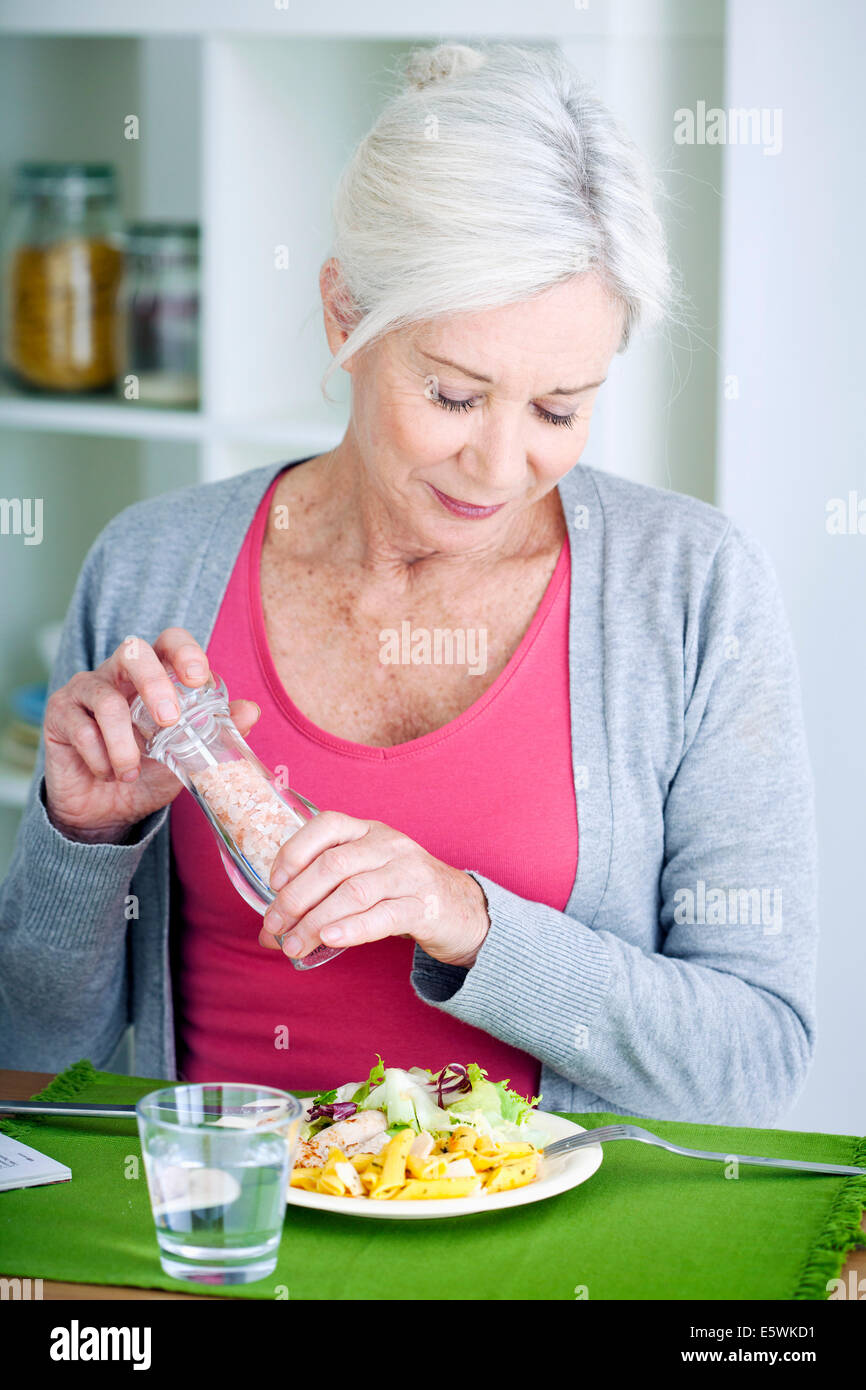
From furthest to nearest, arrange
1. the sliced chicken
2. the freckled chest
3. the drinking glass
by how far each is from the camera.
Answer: the freckled chest → the sliced chicken → the drinking glass

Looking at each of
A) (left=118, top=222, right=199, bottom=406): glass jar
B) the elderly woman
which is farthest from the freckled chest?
(left=118, top=222, right=199, bottom=406): glass jar

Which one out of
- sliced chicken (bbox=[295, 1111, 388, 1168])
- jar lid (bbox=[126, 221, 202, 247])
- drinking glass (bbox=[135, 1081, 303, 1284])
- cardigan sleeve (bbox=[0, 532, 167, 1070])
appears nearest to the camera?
drinking glass (bbox=[135, 1081, 303, 1284])

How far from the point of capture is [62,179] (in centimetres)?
216

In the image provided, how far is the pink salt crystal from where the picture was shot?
104cm

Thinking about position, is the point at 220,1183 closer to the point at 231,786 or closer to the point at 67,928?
the point at 231,786

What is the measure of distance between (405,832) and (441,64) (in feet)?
2.16

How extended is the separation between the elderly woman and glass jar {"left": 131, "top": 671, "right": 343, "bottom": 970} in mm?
22

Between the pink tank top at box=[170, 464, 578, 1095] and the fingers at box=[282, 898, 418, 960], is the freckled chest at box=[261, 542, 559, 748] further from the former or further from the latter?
the fingers at box=[282, 898, 418, 960]

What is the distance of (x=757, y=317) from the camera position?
173cm

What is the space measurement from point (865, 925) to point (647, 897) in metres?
0.60

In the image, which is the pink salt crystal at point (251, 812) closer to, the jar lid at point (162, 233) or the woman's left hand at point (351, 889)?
the woman's left hand at point (351, 889)

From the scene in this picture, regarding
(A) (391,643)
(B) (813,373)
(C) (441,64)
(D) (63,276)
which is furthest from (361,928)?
(D) (63,276)

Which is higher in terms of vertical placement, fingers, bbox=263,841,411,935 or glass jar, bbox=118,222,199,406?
glass jar, bbox=118,222,199,406

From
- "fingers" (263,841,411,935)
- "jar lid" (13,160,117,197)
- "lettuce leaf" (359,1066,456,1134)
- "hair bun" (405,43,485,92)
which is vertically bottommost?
"lettuce leaf" (359,1066,456,1134)
